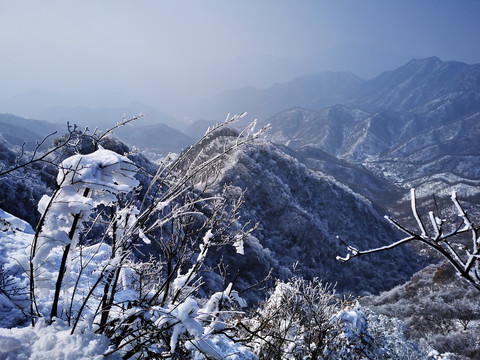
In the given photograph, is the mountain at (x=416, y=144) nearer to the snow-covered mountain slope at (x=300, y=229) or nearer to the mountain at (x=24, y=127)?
the snow-covered mountain slope at (x=300, y=229)

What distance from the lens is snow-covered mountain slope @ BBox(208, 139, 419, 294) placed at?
28.7 metres

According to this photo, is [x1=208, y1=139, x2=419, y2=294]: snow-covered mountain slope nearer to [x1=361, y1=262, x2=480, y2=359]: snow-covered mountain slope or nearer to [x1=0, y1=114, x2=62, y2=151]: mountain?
[x1=361, y1=262, x2=480, y2=359]: snow-covered mountain slope

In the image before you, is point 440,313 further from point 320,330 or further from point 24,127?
point 24,127

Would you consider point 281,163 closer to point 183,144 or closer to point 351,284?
point 351,284

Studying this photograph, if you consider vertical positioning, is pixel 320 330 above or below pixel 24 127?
above

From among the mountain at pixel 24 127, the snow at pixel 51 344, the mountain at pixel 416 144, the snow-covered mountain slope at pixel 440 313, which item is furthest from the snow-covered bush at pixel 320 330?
the mountain at pixel 24 127

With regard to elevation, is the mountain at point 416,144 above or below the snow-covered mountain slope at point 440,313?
above

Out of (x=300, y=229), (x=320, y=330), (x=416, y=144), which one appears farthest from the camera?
(x=416, y=144)

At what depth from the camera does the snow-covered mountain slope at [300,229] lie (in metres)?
28.7

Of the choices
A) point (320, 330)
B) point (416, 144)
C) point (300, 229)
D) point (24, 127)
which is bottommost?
point (24, 127)

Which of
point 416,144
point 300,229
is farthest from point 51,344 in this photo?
point 416,144

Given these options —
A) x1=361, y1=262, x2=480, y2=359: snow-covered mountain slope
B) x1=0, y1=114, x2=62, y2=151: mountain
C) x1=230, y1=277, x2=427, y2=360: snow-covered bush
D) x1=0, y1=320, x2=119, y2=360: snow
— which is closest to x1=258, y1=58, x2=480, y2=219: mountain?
x1=361, y1=262, x2=480, y2=359: snow-covered mountain slope

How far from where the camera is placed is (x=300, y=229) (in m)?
31.3

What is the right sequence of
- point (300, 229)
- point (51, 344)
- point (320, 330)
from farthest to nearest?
point (300, 229)
point (320, 330)
point (51, 344)
